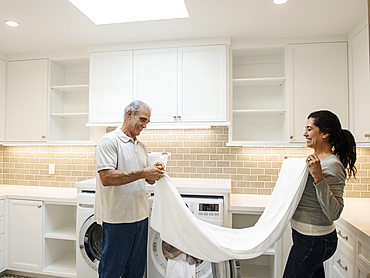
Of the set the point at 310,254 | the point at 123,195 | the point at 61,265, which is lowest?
the point at 61,265

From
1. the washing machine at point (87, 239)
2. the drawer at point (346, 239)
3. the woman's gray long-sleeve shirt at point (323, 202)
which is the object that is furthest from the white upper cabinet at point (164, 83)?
the drawer at point (346, 239)

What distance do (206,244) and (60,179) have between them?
232 cm

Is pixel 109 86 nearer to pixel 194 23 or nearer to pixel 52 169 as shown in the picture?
pixel 194 23

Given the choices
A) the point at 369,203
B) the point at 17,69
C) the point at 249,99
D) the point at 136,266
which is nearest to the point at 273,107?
the point at 249,99

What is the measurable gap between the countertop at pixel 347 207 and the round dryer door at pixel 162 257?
537mm

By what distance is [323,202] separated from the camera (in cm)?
144

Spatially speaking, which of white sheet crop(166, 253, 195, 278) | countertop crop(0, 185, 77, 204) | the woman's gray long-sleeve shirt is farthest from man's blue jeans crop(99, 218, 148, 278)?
the woman's gray long-sleeve shirt

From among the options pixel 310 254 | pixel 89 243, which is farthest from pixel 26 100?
pixel 310 254

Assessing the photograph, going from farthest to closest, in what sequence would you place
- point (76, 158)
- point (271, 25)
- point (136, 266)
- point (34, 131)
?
point (76, 158) < point (34, 131) < point (271, 25) < point (136, 266)

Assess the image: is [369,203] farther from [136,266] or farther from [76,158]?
[76,158]

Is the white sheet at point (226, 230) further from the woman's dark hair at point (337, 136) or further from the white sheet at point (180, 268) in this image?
the white sheet at point (180, 268)

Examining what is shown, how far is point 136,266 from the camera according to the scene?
6.53 feet

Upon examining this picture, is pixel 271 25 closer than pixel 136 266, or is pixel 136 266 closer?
pixel 136 266

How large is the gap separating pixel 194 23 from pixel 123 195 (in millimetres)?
1615
